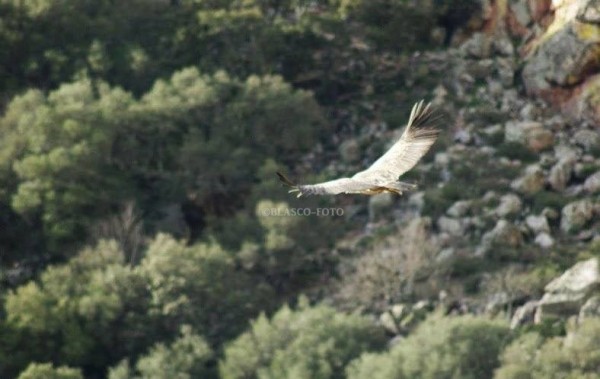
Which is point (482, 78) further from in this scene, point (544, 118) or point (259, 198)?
point (259, 198)

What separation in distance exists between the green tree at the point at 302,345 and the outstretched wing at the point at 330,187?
33.3 meters

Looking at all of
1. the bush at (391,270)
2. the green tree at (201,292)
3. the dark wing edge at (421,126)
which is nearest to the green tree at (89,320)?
the green tree at (201,292)

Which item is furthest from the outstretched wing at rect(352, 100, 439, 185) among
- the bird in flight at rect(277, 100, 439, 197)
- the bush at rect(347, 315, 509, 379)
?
the bush at rect(347, 315, 509, 379)

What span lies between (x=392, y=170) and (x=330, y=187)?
7.89 ft

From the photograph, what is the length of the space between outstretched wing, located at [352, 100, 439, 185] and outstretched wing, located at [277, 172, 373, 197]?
1.26m

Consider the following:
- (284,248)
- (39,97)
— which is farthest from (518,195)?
(39,97)

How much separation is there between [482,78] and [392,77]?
13.5 feet

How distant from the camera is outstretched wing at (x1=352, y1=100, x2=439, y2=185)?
32781 millimetres

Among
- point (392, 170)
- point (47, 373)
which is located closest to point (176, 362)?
point (47, 373)

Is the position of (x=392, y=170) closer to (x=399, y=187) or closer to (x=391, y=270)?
(x=399, y=187)

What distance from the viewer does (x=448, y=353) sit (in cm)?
6294

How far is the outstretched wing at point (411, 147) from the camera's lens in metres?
32.8

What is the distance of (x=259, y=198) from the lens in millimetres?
72625

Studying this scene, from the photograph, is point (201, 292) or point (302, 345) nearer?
point (302, 345)
